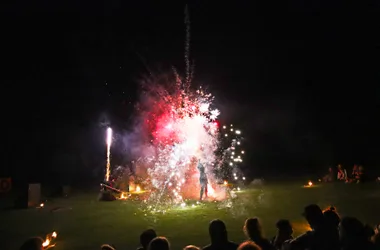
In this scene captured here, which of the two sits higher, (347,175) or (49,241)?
(347,175)

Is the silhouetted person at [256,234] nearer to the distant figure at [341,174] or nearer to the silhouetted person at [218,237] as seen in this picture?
the silhouetted person at [218,237]

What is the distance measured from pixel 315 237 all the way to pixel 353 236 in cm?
65

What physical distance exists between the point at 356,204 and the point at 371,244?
1258 centimetres

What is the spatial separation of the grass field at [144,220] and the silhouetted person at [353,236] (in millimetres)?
5899

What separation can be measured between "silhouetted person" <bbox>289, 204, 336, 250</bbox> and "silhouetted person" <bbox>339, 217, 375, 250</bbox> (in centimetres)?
41

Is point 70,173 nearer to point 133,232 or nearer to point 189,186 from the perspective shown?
point 189,186

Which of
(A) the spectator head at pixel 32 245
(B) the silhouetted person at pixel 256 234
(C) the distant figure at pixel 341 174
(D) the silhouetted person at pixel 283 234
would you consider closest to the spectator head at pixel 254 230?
(B) the silhouetted person at pixel 256 234

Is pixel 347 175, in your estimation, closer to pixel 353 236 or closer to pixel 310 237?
pixel 310 237

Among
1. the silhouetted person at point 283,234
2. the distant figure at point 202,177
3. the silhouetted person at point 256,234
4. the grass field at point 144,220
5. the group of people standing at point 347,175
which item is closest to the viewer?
the silhouetted person at point 256,234

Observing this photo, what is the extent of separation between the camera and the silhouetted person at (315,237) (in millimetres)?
4945

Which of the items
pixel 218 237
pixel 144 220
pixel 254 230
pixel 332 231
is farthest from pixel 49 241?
pixel 332 231

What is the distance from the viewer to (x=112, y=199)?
22312 millimetres

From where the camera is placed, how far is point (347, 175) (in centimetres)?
3102

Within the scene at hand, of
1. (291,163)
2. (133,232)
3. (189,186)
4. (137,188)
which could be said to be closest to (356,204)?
(133,232)
